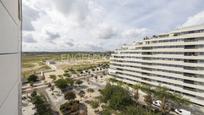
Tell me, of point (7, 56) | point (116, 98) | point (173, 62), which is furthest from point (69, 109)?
point (7, 56)

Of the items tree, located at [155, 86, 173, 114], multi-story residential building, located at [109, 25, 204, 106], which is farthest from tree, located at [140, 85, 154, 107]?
tree, located at [155, 86, 173, 114]

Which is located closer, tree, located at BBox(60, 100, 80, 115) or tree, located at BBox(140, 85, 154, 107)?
tree, located at BBox(60, 100, 80, 115)

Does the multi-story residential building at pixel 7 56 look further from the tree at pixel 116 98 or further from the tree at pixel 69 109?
the tree at pixel 69 109

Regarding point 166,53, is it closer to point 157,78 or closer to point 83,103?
point 157,78

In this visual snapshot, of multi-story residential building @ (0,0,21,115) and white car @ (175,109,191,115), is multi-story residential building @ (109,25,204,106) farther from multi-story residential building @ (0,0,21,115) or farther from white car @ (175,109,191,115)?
multi-story residential building @ (0,0,21,115)

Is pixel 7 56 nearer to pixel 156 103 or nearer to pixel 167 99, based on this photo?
pixel 156 103

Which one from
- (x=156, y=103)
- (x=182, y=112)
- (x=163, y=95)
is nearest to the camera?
(x=182, y=112)

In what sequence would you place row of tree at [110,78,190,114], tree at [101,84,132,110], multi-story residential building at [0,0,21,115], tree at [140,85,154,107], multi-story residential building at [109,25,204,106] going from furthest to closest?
tree at [140,85,154,107], row of tree at [110,78,190,114], multi-story residential building at [109,25,204,106], tree at [101,84,132,110], multi-story residential building at [0,0,21,115]

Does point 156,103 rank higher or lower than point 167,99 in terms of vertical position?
lower

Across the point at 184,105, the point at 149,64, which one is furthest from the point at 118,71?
the point at 184,105
